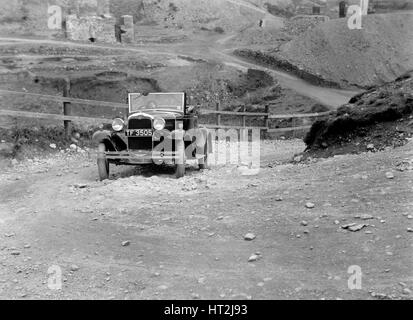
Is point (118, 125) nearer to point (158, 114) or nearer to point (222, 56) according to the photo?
point (158, 114)

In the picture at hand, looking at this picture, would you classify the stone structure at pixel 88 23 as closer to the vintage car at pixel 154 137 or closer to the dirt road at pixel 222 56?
the dirt road at pixel 222 56

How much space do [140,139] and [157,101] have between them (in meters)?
1.31

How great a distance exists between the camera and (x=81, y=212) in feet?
24.5

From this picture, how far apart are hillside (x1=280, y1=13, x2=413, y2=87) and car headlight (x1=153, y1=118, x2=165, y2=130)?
68.2ft

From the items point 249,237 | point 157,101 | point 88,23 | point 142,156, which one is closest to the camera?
point 249,237

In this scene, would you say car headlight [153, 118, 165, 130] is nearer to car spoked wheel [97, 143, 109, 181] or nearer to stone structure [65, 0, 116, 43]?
car spoked wheel [97, 143, 109, 181]

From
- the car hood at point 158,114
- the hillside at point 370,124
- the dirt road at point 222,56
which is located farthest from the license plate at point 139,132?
the dirt road at point 222,56

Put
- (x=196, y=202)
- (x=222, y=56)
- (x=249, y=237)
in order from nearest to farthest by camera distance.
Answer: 1. (x=249, y=237)
2. (x=196, y=202)
3. (x=222, y=56)

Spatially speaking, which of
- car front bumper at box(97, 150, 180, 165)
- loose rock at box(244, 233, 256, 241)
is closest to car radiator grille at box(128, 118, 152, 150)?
car front bumper at box(97, 150, 180, 165)

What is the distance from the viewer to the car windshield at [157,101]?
36.0ft

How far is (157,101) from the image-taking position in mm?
11047

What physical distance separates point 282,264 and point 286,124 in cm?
1597

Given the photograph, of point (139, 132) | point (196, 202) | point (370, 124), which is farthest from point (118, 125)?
point (370, 124)
